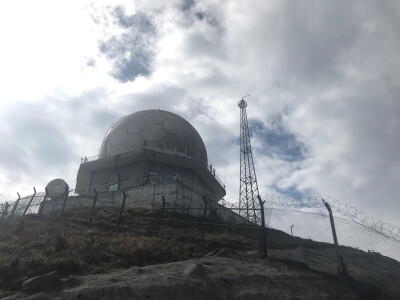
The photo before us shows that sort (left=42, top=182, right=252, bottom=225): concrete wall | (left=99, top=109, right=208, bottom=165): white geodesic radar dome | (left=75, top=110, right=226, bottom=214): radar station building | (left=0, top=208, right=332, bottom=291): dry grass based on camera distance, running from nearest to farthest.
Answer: (left=0, top=208, right=332, bottom=291): dry grass < (left=42, top=182, right=252, bottom=225): concrete wall < (left=75, top=110, right=226, bottom=214): radar station building < (left=99, top=109, right=208, bottom=165): white geodesic radar dome

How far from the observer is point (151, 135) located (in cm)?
3078

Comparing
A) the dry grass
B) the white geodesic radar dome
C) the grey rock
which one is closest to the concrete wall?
the dry grass

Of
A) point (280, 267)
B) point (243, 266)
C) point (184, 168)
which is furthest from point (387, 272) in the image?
point (184, 168)

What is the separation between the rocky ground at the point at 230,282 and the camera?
6973 millimetres

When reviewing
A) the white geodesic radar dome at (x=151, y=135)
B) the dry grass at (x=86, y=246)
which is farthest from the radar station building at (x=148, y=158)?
the dry grass at (x=86, y=246)

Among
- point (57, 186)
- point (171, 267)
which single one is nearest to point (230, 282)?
point (171, 267)

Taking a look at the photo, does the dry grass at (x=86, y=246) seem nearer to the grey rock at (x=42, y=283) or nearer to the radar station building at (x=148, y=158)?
the grey rock at (x=42, y=283)

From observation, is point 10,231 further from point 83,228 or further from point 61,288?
point 61,288

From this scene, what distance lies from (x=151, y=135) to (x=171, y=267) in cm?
2269

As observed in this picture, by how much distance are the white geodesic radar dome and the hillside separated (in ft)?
54.4

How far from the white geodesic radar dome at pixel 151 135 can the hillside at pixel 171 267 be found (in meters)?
16.6

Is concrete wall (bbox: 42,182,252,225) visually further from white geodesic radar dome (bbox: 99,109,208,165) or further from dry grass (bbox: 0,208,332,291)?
white geodesic radar dome (bbox: 99,109,208,165)

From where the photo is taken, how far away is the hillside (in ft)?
24.7

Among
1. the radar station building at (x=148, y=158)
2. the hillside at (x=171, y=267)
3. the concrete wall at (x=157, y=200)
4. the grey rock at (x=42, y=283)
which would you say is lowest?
the grey rock at (x=42, y=283)
